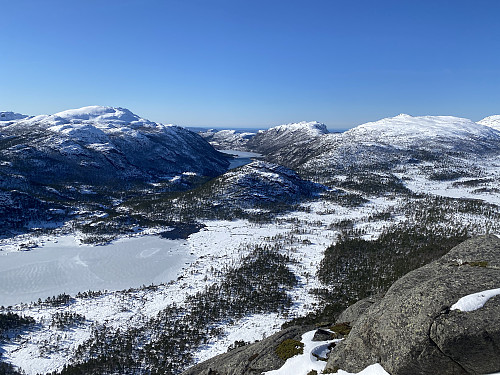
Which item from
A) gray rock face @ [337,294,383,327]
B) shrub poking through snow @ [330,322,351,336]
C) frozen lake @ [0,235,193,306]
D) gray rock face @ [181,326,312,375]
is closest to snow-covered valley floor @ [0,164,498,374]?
frozen lake @ [0,235,193,306]

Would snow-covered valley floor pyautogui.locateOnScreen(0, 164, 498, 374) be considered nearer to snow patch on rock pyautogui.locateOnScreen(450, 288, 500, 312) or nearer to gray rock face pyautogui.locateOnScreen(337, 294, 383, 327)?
gray rock face pyautogui.locateOnScreen(337, 294, 383, 327)

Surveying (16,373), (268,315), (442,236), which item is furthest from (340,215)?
(16,373)

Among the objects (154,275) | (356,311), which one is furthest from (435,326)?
(154,275)

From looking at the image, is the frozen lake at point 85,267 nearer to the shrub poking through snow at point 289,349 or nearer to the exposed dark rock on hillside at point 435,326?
the shrub poking through snow at point 289,349

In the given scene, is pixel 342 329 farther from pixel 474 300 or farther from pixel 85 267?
pixel 85 267

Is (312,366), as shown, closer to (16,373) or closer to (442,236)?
(16,373)

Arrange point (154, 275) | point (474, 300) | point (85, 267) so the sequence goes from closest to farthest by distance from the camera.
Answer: point (474, 300) < point (154, 275) < point (85, 267)
